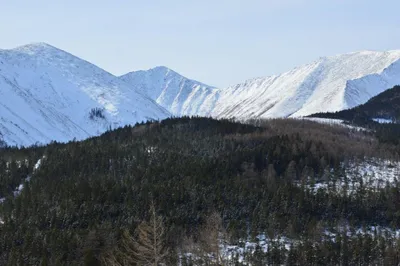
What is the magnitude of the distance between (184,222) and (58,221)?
4474 centimetres

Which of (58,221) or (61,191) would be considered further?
(61,191)

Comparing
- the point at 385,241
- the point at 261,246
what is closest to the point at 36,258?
the point at 261,246

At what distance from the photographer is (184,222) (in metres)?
190

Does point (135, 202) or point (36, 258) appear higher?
point (135, 202)

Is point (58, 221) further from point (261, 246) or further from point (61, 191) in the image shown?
point (261, 246)

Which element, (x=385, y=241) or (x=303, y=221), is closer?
(x=385, y=241)

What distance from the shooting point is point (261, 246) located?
167750mm

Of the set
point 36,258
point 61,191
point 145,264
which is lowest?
point 36,258

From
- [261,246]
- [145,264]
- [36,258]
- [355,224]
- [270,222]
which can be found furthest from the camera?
[355,224]

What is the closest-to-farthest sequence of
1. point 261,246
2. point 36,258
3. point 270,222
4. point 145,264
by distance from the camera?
1. point 145,264
2. point 36,258
3. point 261,246
4. point 270,222

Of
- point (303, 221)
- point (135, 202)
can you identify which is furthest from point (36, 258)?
point (303, 221)

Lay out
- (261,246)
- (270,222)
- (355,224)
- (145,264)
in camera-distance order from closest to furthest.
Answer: (145,264) < (261,246) < (270,222) < (355,224)

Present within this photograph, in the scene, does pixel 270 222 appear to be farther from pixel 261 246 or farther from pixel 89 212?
pixel 89 212

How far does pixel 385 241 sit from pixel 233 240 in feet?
166
